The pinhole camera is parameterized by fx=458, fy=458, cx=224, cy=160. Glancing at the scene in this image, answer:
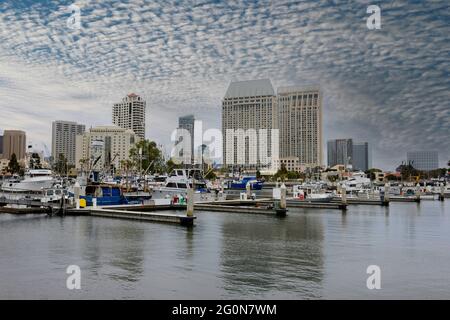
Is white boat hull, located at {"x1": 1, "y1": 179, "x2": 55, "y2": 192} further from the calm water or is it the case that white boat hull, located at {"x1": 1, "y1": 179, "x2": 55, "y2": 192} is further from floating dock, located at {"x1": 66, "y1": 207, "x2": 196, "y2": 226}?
the calm water

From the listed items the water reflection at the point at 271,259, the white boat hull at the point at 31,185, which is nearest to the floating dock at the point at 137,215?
the water reflection at the point at 271,259

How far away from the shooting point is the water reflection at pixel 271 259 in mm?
18500

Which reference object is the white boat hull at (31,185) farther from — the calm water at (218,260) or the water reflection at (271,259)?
the water reflection at (271,259)

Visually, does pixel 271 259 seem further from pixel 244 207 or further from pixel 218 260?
pixel 244 207

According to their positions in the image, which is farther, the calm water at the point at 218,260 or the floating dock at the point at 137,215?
the floating dock at the point at 137,215

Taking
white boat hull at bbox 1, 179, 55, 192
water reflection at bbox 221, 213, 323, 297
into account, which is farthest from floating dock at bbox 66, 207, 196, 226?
white boat hull at bbox 1, 179, 55, 192

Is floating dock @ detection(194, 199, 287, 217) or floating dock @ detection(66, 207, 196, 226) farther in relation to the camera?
floating dock @ detection(194, 199, 287, 217)

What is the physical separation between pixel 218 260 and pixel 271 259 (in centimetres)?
291

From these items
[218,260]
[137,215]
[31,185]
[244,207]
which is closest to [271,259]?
[218,260]

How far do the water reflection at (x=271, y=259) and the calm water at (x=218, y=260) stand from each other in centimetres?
5

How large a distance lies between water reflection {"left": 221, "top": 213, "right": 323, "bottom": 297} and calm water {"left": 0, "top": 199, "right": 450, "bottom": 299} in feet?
0.15

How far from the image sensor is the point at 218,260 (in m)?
24.2

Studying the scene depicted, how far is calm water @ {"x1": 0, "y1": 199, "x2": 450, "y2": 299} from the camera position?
17.8 meters
